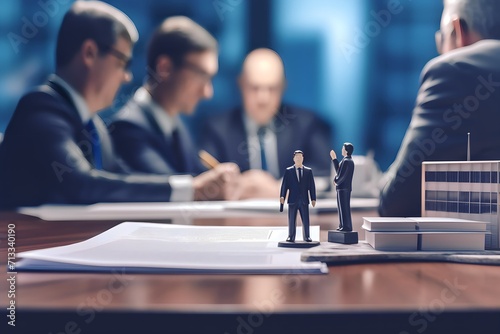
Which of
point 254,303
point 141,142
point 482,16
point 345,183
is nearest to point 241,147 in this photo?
point 141,142

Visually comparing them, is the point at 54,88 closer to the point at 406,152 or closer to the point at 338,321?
the point at 406,152

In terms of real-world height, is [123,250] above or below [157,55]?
below

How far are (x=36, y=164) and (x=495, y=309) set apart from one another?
7.33 feet

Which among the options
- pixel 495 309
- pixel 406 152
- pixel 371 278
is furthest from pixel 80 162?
pixel 495 309

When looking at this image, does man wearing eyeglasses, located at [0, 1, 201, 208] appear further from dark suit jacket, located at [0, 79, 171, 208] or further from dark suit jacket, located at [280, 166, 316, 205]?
dark suit jacket, located at [280, 166, 316, 205]

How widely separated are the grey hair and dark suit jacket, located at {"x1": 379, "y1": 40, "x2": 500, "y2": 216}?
0.09m

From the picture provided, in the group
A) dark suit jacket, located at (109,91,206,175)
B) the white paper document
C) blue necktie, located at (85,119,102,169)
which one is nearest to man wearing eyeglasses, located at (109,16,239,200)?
dark suit jacket, located at (109,91,206,175)

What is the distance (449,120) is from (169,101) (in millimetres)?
2791

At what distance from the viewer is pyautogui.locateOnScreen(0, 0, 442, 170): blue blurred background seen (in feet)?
12.5

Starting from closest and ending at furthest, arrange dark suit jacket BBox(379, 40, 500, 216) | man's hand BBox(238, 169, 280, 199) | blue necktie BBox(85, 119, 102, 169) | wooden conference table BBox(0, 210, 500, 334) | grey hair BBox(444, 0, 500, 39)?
wooden conference table BBox(0, 210, 500, 334) → dark suit jacket BBox(379, 40, 500, 216) → grey hair BBox(444, 0, 500, 39) → blue necktie BBox(85, 119, 102, 169) → man's hand BBox(238, 169, 280, 199)

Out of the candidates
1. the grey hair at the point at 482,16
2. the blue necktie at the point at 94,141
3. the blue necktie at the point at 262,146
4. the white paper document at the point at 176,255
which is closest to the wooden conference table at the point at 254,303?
the white paper document at the point at 176,255

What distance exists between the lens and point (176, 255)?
0.62 metres

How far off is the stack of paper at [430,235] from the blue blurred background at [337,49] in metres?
3.04

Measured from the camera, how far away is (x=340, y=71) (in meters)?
3.91
